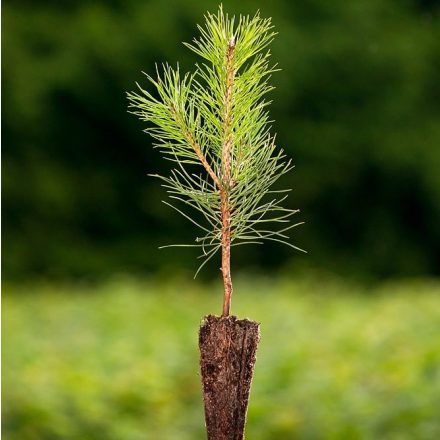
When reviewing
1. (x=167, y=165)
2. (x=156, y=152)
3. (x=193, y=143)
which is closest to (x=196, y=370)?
(x=193, y=143)

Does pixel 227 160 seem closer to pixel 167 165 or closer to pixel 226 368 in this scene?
pixel 226 368

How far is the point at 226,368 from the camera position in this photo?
121 cm

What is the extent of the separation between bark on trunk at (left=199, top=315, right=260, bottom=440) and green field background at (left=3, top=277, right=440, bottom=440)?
11.8 ft

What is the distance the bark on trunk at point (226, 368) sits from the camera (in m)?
1.20

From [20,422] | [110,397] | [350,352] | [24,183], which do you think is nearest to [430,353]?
[350,352]

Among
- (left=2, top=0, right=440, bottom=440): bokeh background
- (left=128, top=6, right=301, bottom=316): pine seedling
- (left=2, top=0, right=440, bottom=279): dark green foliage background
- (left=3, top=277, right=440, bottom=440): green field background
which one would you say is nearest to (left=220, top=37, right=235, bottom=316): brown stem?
(left=128, top=6, right=301, bottom=316): pine seedling

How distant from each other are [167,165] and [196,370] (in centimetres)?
610

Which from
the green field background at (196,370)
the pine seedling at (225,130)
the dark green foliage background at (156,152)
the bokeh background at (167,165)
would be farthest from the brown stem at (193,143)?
the dark green foliage background at (156,152)

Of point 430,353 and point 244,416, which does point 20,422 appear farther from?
point 244,416

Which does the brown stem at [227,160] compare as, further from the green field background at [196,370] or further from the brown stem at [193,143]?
the green field background at [196,370]

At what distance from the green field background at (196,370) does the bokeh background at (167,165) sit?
0.31 ft

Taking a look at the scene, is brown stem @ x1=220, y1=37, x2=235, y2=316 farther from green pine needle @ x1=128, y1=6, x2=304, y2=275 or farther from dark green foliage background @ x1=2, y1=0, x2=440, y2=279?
dark green foliage background @ x1=2, y1=0, x2=440, y2=279

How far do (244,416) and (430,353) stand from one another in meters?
4.79

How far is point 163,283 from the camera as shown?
41.4 feet
